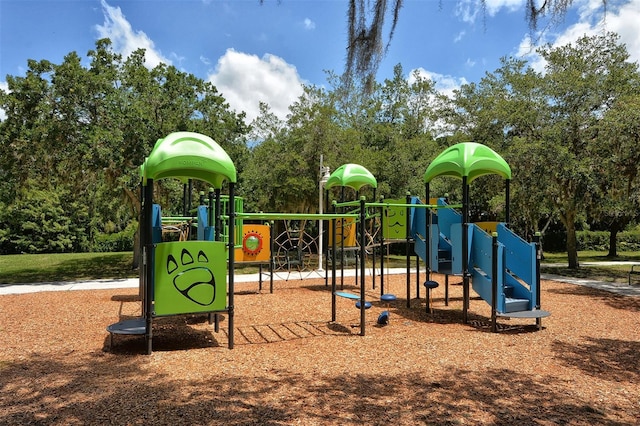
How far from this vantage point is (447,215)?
9125mm

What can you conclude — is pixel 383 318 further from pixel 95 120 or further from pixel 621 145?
pixel 95 120

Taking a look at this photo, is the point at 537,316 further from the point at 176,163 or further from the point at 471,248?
the point at 176,163

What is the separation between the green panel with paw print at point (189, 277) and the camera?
224 inches

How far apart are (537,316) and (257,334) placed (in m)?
4.39

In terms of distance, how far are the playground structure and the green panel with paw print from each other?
13mm

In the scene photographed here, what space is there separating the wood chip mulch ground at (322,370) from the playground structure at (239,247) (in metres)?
0.51

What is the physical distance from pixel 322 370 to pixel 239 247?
12.1 ft

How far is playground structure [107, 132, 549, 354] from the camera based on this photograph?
5680 mm

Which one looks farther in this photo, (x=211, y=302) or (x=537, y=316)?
(x=537, y=316)

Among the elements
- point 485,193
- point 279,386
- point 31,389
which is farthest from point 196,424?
point 485,193

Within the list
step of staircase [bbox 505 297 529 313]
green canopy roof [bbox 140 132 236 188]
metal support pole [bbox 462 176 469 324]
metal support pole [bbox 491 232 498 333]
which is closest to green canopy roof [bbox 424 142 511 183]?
metal support pole [bbox 462 176 469 324]

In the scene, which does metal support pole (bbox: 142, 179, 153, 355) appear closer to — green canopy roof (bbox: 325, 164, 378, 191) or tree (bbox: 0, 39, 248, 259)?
green canopy roof (bbox: 325, 164, 378, 191)

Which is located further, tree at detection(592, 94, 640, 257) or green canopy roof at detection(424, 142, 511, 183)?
tree at detection(592, 94, 640, 257)

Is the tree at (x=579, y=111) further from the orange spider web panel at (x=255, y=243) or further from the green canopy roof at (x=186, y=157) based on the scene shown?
the green canopy roof at (x=186, y=157)
